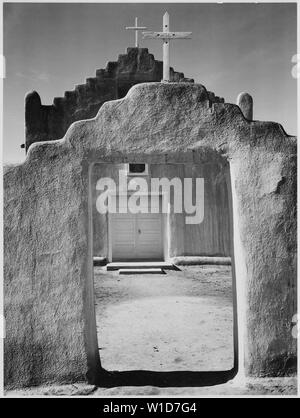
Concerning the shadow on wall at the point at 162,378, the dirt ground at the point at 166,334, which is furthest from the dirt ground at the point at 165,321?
the shadow on wall at the point at 162,378

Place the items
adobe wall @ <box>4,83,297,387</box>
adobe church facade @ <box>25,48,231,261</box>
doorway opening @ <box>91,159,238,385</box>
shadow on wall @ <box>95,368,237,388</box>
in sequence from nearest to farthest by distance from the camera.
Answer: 1. adobe wall @ <box>4,83,297,387</box>
2. shadow on wall @ <box>95,368,237,388</box>
3. doorway opening @ <box>91,159,238,385</box>
4. adobe church facade @ <box>25,48,231,261</box>

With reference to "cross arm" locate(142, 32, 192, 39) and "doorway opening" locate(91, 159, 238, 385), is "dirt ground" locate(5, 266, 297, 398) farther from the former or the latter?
"cross arm" locate(142, 32, 192, 39)

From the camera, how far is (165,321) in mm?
7500

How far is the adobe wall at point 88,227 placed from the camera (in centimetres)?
409

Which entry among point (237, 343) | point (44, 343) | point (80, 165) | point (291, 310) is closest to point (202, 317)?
point (237, 343)

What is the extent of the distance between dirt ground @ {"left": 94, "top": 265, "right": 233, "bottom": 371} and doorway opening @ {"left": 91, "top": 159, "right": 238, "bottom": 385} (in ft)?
0.05

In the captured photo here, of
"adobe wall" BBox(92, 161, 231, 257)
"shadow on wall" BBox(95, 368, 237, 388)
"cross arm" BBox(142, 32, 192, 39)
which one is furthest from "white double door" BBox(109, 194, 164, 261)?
"cross arm" BBox(142, 32, 192, 39)

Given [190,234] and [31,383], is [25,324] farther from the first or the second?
[190,234]

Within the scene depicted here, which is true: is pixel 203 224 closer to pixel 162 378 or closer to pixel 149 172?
pixel 149 172

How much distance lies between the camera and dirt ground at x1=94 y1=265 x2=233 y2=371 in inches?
208

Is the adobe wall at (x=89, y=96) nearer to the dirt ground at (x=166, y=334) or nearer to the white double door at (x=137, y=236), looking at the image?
the white double door at (x=137, y=236)

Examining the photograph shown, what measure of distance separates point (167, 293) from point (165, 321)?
104 inches

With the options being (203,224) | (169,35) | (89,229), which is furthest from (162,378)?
(203,224)
